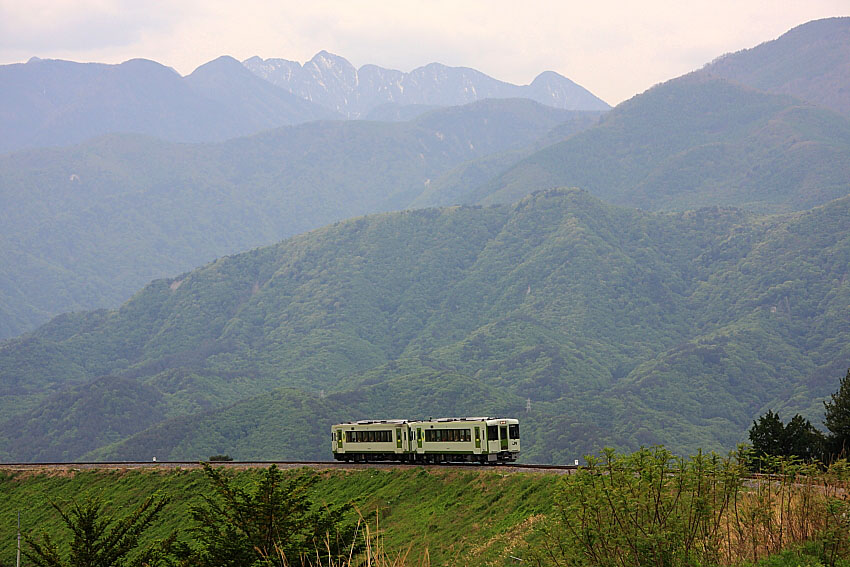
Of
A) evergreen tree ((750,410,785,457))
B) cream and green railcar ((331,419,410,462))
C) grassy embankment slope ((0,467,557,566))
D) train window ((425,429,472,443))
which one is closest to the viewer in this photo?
grassy embankment slope ((0,467,557,566))

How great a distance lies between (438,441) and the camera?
182 ft

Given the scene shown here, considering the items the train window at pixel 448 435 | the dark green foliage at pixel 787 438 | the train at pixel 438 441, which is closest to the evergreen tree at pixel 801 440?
the dark green foliage at pixel 787 438

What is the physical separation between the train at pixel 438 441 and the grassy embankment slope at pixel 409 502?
8.88ft

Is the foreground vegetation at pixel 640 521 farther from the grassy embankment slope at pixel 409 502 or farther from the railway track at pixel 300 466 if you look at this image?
the railway track at pixel 300 466

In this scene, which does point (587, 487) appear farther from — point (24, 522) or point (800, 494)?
point (24, 522)

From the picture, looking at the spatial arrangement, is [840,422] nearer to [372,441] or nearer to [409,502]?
[409,502]

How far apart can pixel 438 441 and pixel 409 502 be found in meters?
7.31

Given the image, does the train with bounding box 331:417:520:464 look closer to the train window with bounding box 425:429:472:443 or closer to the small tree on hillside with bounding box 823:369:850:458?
the train window with bounding box 425:429:472:443

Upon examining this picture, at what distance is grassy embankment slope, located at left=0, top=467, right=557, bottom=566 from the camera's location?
125 feet

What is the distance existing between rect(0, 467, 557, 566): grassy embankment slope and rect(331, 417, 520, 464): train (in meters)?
2.71

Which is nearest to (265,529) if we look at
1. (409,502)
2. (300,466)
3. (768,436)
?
(409,502)

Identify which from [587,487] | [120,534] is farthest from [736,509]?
[120,534]

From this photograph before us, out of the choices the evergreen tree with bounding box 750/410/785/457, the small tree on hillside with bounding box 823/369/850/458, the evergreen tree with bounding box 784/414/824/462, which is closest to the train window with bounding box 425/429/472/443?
the evergreen tree with bounding box 750/410/785/457

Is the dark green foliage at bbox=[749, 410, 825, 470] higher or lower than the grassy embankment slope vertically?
higher
